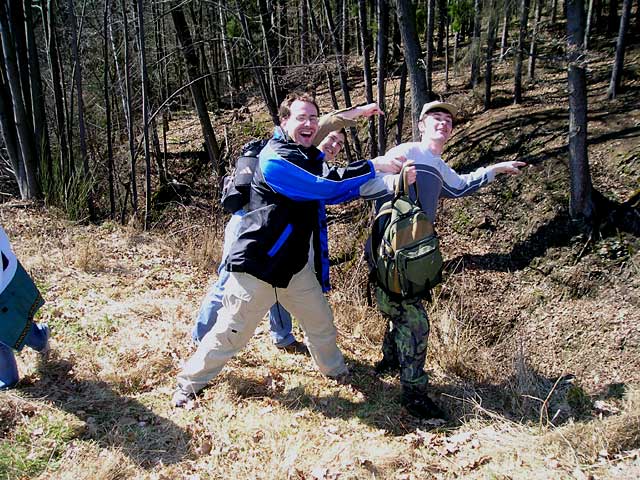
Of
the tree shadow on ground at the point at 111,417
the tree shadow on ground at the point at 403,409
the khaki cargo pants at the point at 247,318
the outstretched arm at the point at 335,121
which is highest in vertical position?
the outstretched arm at the point at 335,121

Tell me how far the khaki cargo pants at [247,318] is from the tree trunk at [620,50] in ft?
19.6

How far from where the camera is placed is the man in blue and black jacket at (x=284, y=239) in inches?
113

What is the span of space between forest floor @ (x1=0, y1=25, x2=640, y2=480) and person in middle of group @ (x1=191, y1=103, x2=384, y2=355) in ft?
0.69

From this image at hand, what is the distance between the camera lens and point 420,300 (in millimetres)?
3305

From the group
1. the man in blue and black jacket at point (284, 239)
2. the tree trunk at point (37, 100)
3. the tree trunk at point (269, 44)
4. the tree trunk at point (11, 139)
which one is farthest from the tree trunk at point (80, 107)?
the man in blue and black jacket at point (284, 239)

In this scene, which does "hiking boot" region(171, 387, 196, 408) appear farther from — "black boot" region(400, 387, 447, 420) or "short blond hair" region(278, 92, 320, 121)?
"short blond hair" region(278, 92, 320, 121)

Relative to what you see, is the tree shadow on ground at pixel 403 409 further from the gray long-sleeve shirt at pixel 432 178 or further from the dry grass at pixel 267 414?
the gray long-sleeve shirt at pixel 432 178

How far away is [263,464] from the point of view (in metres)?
2.94

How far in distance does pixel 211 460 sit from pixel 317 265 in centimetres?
139

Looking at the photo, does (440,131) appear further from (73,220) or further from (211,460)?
(73,220)

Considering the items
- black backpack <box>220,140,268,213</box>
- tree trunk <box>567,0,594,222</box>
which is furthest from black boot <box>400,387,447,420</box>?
tree trunk <box>567,0,594,222</box>

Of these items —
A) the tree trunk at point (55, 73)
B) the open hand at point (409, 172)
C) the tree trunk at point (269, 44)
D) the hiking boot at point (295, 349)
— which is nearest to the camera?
the open hand at point (409, 172)

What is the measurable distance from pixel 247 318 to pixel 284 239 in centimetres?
61

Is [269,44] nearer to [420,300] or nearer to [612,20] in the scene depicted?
[420,300]
